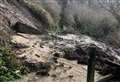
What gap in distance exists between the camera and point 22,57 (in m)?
9.84

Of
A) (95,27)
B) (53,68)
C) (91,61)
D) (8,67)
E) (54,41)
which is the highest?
(91,61)

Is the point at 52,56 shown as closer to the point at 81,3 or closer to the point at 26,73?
the point at 26,73

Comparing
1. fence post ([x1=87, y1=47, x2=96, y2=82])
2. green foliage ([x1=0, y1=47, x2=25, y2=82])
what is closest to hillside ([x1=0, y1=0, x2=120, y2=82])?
green foliage ([x1=0, y1=47, x2=25, y2=82])

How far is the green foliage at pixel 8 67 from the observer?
8.09 m

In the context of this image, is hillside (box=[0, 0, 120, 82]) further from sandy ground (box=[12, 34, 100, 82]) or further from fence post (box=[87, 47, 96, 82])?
fence post (box=[87, 47, 96, 82])

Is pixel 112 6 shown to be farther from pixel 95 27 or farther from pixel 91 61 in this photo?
pixel 91 61

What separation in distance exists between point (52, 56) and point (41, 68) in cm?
185

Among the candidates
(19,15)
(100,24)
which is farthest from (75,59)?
(100,24)

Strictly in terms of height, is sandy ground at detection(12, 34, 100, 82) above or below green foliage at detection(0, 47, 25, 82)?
below

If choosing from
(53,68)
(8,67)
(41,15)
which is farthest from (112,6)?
(8,67)

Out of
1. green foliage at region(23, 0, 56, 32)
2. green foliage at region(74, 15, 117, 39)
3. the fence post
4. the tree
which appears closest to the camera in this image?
the fence post

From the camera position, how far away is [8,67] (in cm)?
863

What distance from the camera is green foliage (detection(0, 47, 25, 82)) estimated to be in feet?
26.5

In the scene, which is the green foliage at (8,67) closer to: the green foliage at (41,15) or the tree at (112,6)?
the green foliage at (41,15)
